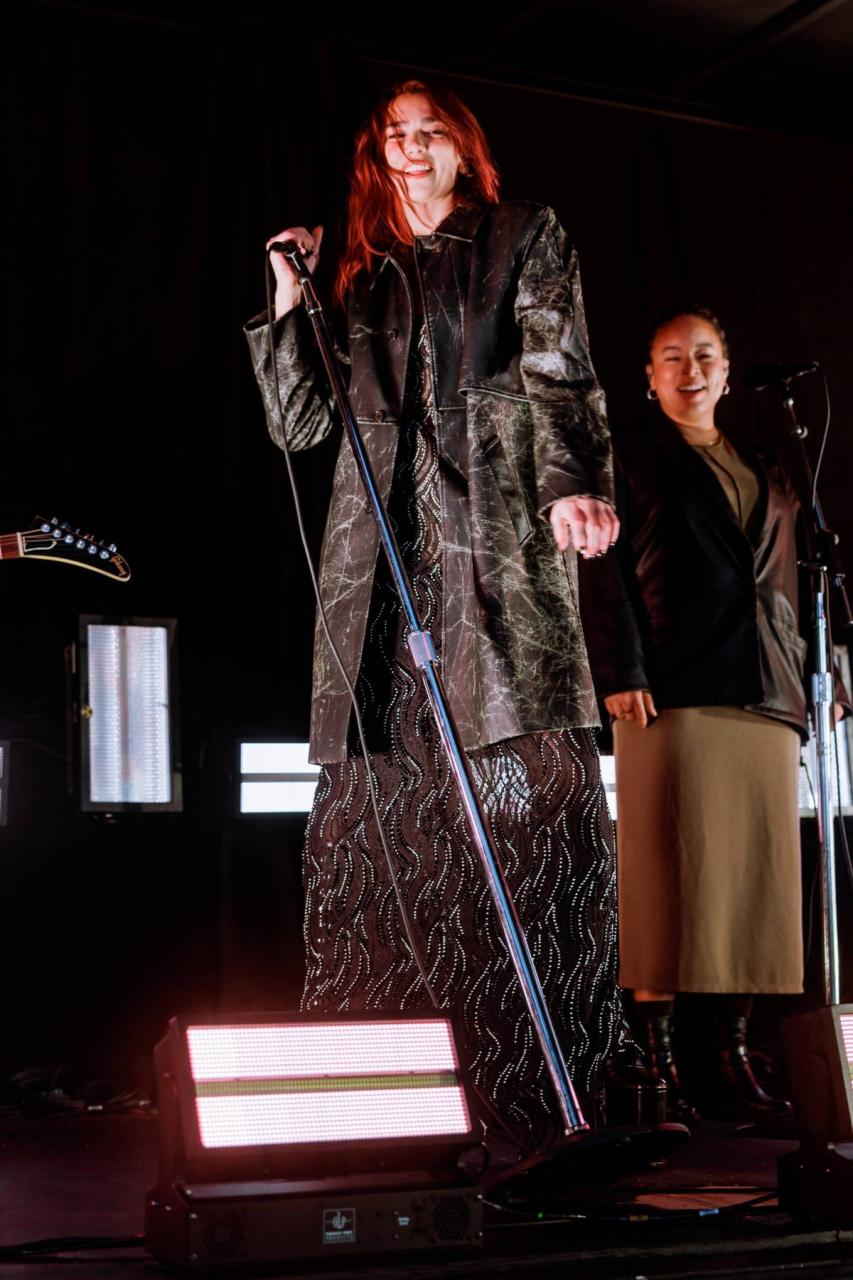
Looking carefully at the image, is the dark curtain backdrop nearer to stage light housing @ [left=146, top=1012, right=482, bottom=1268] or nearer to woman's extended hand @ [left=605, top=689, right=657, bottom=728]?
woman's extended hand @ [left=605, top=689, right=657, bottom=728]

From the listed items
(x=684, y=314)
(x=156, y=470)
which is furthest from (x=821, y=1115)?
(x=156, y=470)

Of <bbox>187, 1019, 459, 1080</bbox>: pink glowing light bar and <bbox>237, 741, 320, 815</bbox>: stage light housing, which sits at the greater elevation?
<bbox>237, 741, 320, 815</bbox>: stage light housing

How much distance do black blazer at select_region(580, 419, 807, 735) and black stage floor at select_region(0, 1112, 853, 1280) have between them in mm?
1093

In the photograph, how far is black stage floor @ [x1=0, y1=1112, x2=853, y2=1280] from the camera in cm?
179

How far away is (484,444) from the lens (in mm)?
2613

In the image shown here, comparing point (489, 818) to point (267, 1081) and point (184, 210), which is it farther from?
point (184, 210)

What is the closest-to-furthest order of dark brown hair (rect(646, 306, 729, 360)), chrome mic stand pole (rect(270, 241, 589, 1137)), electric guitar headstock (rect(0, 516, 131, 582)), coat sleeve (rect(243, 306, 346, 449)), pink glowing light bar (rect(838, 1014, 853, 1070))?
chrome mic stand pole (rect(270, 241, 589, 1137))
pink glowing light bar (rect(838, 1014, 853, 1070))
coat sleeve (rect(243, 306, 346, 449))
electric guitar headstock (rect(0, 516, 131, 582))
dark brown hair (rect(646, 306, 729, 360))

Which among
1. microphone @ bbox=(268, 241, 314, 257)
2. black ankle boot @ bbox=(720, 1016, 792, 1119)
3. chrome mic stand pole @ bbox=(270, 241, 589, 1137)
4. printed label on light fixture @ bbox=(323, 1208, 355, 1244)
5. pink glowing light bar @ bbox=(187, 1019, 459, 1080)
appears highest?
microphone @ bbox=(268, 241, 314, 257)

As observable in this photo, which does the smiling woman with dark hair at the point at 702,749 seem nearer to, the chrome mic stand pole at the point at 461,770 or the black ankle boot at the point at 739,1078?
the black ankle boot at the point at 739,1078

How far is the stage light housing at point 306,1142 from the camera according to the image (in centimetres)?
173

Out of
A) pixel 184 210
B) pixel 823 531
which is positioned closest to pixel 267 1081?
pixel 823 531

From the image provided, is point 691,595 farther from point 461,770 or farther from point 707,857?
point 461,770

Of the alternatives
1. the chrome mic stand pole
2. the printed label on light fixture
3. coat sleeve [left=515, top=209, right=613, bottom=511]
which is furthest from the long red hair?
the printed label on light fixture

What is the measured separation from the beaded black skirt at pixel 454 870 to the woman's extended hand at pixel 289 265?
0.91 feet
